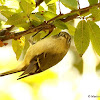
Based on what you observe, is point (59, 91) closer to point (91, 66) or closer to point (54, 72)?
point (54, 72)

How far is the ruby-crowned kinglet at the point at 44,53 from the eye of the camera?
0.38 meters

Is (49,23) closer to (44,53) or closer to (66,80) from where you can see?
(44,53)

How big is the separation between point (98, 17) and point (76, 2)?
2.0 inches

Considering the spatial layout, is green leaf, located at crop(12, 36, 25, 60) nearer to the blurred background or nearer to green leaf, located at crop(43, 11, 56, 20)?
green leaf, located at crop(43, 11, 56, 20)

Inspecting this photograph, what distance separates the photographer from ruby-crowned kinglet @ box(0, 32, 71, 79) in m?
0.38

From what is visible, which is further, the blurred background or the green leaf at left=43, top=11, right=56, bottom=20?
the blurred background

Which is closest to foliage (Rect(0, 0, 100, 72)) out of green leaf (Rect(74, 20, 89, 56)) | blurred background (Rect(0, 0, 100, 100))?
green leaf (Rect(74, 20, 89, 56))

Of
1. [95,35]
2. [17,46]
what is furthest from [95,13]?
[17,46]

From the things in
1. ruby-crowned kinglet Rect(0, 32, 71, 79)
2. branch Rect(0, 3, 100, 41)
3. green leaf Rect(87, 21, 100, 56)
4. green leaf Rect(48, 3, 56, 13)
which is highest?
green leaf Rect(48, 3, 56, 13)

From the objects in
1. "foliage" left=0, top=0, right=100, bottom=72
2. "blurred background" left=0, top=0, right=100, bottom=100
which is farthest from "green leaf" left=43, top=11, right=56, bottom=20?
"blurred background" left=0, top=0, right=100, bottom=100

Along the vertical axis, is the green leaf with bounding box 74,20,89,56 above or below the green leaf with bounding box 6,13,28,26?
below

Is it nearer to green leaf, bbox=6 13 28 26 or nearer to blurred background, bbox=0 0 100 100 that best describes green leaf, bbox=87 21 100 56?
green leaf, bbox=6 13 28 26

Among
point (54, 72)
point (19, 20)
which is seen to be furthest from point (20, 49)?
point (54, 72)

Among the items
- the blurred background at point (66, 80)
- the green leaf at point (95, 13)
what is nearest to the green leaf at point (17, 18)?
the green leaf at point (95, 13)
